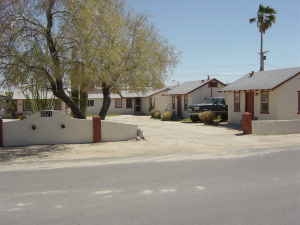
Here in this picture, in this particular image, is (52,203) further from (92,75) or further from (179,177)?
(92,75)

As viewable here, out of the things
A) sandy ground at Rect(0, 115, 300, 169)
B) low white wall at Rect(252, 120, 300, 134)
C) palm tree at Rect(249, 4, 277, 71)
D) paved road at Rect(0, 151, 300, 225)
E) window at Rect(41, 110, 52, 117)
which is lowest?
paved road at Rect(0, 151, 300, 225)

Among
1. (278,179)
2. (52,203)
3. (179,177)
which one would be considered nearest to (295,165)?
(278,179)

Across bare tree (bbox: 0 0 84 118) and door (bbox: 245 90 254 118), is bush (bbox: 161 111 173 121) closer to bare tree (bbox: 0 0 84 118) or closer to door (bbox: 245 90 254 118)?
door (bbox: 245 90 254 118)

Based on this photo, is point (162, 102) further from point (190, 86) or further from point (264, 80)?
point (264, 80)

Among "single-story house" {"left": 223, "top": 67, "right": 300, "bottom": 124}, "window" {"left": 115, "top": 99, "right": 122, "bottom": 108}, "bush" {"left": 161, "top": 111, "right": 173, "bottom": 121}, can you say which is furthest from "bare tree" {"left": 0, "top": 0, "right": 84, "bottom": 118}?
"window" {"left": 115, "top": 99, "right": 122, "bottom": 108}

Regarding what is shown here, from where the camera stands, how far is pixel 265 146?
16156mm

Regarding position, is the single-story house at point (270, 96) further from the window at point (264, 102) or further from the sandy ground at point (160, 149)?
the sandy ground at point (160, 149)

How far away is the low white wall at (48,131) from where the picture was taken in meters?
16.1

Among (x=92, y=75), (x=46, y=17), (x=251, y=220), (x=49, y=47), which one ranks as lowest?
(x=251, y=220)

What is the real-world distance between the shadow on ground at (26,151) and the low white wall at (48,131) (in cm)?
70

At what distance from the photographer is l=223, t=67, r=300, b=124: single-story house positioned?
23984mm

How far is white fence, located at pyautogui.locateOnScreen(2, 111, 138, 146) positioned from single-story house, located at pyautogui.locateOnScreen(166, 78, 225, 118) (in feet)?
65.1

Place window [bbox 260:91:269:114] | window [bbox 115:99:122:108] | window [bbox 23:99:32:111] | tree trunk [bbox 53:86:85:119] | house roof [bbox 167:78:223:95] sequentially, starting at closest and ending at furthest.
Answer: tree trunk [bbox 53:86:85:119], window [bbox 260:91:269:114], house roof [bbox 167:78:223:95], window [bbox 23:99:32:111], window [bbox 115:99:122:108]

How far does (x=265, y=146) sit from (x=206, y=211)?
10.5 metres
